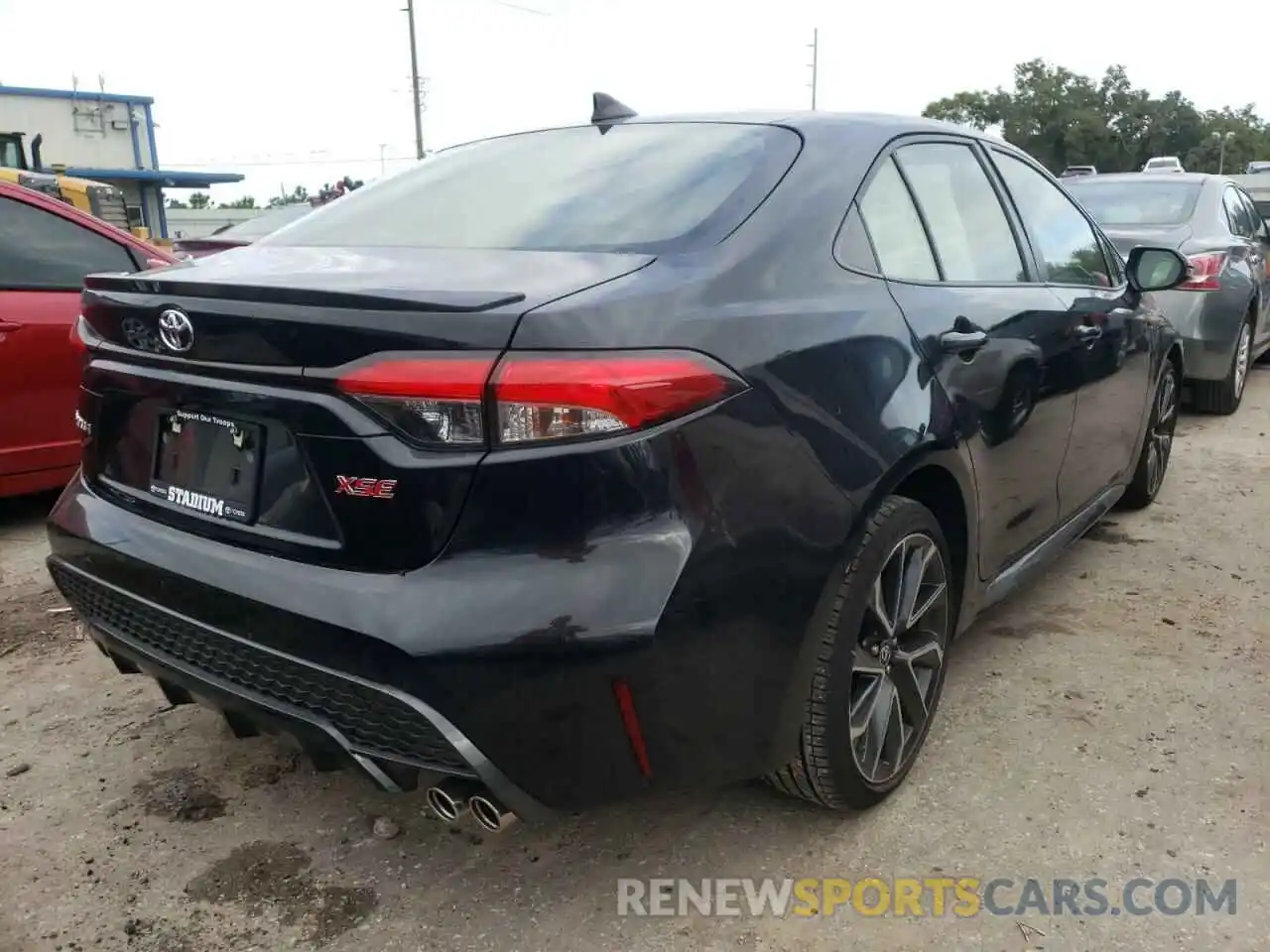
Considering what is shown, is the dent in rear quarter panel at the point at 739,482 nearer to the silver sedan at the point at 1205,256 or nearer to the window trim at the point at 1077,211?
the window trim at the point at 1077,211

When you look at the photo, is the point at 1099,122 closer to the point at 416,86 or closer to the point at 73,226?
the point at 416,86

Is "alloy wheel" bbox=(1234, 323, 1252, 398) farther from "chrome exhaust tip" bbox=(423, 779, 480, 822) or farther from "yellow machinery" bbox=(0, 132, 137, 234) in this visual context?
"yellow machinery" bbox=(0, 132, 137, 234)

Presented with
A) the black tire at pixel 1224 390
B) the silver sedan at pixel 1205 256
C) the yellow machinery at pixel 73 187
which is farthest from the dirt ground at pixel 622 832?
the yellow machinery at pixel 73 187

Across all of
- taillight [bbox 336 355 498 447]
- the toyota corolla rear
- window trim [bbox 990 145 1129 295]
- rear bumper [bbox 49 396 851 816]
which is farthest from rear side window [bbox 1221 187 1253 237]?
taillight [bbox 336 355 498 447]

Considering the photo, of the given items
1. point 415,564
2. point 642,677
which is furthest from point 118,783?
point 642,677

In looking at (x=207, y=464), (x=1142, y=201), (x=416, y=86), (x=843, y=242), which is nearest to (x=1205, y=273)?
(x=1142, y=201)

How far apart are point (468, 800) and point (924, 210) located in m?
1.82

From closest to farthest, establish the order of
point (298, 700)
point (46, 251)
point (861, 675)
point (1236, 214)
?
point (298, 700), point (861, 675), point (46, 251), point (1236, 214)

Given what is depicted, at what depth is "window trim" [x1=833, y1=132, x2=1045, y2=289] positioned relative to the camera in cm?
242

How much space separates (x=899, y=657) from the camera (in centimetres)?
245

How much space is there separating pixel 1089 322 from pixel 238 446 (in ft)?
8.66

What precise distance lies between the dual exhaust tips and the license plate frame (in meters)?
0.60

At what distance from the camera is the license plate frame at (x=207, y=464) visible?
1.96 metres

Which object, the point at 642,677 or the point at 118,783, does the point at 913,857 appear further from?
the point at 118,783
